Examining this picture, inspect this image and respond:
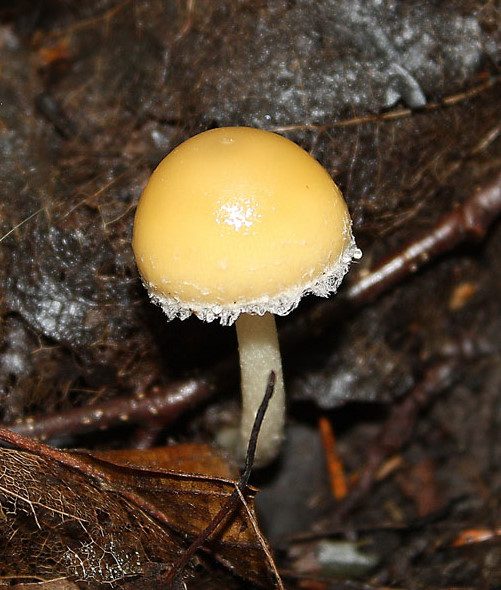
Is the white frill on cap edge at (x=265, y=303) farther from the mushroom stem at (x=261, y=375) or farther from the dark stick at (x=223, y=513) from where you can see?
the mushroom stem at (x=261, y=375)

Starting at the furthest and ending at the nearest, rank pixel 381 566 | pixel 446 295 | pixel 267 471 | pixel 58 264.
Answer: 1. pixel 446 295
2. pixel 267 471
3. pixel 381 566
4. pixel 58 264

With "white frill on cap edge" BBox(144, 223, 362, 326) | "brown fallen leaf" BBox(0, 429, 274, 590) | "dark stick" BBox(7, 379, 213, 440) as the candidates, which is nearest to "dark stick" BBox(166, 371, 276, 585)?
"brown fallen leaf" BBox(0, 429, 274, 590)

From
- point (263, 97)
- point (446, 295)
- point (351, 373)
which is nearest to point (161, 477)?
point (351, 373)

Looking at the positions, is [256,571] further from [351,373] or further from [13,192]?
[13,192]

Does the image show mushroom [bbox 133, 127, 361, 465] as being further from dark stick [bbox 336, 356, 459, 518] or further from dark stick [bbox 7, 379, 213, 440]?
dark stick [bbox 336, 356, 459, 518]

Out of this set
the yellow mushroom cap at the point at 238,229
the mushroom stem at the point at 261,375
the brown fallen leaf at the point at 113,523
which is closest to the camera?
the yellow mushroom cap at the point at 238,229

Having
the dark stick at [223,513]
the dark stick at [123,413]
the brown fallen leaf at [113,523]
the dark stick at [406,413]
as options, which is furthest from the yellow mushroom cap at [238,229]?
the dark stick at [406,413]

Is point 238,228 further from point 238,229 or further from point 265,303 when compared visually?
point 265,303
